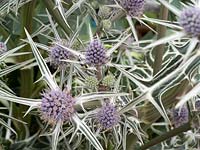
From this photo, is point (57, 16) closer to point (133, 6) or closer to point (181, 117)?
point (133, 6)

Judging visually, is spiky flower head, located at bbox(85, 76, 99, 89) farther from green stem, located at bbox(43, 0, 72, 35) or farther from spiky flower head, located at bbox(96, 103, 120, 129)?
green stem, located at bbox(43, 0, 72, 35)

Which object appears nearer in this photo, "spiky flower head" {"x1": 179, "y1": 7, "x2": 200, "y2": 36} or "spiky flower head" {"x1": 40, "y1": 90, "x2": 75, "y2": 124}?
"spiky flower head" {"x1": 179, "y1": 7, "x2": 200, "y2": 36}

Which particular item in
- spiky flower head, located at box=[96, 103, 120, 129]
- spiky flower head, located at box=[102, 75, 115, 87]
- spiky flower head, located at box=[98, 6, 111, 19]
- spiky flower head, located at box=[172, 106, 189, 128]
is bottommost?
spiky flower head, located at box=[172, 106, 189, 128]

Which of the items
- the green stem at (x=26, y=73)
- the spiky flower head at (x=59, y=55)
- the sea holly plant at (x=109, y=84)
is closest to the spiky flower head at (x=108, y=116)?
the sea holly plant at (x=109, y=84)

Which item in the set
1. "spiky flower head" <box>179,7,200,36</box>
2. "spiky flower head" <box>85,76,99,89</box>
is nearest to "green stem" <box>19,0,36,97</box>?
"spiky flower head" <box>85,76,99,89</box>

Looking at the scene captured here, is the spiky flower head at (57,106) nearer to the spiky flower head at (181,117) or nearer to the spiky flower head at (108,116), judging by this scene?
the spiky flower head at (108,116)

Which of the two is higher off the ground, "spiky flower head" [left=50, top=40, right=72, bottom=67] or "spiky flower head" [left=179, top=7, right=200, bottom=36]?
"spiky flower head" [left=179, top=7, right=200, bottom=36]

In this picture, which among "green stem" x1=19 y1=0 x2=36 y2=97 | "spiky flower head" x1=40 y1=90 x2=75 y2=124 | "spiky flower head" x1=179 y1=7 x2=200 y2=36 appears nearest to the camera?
"spiky flower head" x1=179 y1=7 x2=200 y2=36

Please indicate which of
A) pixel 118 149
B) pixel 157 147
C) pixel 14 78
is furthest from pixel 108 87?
pixel 14 78
